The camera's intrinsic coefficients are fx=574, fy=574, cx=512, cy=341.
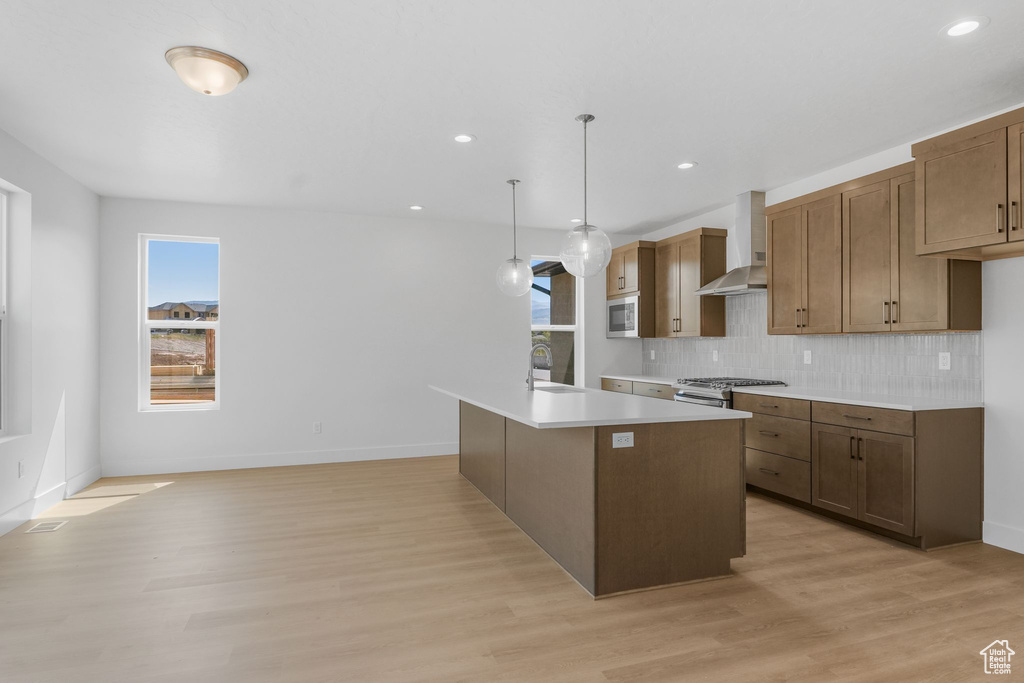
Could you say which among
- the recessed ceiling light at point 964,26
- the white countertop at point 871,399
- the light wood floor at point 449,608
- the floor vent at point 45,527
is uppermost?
the recessed ceiling light at point 964,26

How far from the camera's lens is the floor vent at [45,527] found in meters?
3.64

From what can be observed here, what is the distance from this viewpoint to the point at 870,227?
147 inches

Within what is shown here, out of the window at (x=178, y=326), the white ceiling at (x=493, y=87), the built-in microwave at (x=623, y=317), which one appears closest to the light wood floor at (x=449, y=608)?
the window at (x=178, y=326)

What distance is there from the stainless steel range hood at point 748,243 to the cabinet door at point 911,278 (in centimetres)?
124

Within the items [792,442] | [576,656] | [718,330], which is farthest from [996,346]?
[576,656]

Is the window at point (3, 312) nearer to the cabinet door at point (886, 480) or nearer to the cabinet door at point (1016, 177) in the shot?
→ the cabinet door at point (886, 480)

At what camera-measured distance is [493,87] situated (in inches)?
117

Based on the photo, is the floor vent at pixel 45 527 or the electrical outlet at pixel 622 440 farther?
the floor vent at pixel 45 527

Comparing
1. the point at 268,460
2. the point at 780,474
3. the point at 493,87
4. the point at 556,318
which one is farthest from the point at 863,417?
the point at 268,460

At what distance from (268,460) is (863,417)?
16.3 ft

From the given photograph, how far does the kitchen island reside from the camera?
2637 millimetres

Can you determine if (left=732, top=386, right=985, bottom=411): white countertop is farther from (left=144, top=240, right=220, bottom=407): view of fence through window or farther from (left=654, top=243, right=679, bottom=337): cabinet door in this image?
(left=144, top=240, right=220, bottom=407): view of fence through window

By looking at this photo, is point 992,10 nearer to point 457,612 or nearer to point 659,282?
point 457,612

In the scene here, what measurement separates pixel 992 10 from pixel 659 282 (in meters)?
3.91
